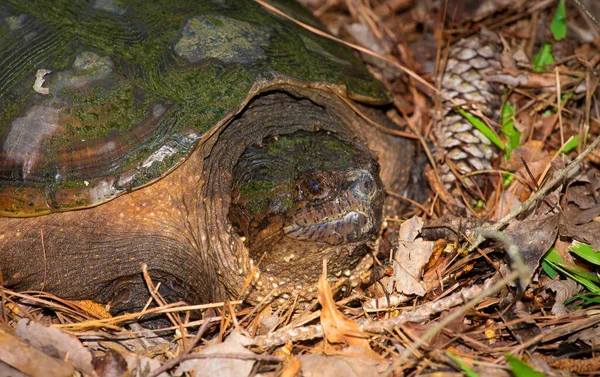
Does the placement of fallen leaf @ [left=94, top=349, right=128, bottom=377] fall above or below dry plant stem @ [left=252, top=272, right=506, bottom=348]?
below

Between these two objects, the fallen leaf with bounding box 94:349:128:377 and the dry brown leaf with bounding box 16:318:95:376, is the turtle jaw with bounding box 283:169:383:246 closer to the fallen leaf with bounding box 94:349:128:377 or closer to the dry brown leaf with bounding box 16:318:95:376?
the fallen leaf with bounding box 94:349:128:377

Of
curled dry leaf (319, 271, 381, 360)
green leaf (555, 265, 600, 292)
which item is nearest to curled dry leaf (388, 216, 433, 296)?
curled dry leaf (319, 271, 381, 360)

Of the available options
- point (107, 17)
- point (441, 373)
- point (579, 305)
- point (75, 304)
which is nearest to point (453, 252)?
point (579, 305)

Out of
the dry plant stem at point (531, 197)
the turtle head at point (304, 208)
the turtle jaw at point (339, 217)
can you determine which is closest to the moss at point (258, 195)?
the turtle head at point (304, 208)

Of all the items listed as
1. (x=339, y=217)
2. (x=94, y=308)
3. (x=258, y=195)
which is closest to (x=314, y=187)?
(x=339, y=217)

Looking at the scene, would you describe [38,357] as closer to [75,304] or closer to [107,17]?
[75,304]

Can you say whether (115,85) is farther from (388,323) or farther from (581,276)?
(581,276)

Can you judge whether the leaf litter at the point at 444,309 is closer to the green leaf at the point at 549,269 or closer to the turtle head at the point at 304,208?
the green leaf at the point at 549,269
